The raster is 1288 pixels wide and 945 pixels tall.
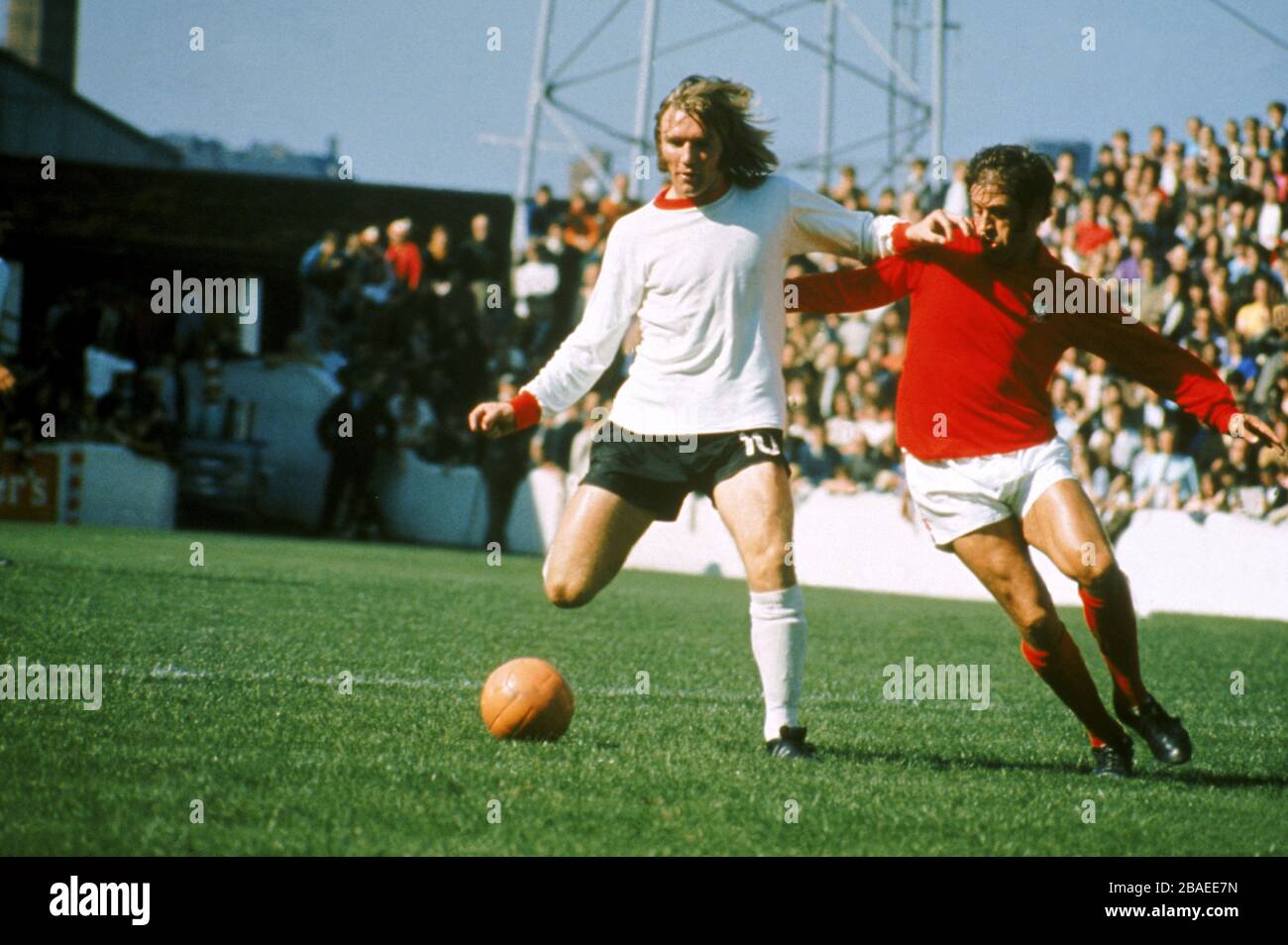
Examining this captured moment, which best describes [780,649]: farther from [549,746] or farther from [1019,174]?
[1019,174]

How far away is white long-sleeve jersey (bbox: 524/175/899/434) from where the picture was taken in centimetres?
642

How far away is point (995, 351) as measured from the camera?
20.9ft

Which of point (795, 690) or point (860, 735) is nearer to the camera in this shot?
point (795, 690)

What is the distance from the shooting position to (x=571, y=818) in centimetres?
514

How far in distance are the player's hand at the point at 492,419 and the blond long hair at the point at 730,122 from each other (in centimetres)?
114

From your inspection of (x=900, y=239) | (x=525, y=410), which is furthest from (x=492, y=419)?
(x=900, y=239)

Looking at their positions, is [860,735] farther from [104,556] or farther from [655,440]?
[104,556]

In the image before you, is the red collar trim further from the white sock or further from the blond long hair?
the white sock

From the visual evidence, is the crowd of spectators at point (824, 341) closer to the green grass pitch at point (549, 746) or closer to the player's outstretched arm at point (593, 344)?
the green grass pitch at point (549, 746)

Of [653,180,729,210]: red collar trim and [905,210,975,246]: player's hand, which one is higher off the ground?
[653,180,729,210]: red collar trim

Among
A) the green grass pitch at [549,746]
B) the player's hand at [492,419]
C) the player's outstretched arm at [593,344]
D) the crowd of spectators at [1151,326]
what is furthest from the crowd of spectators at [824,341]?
the player's hand at [492,419]

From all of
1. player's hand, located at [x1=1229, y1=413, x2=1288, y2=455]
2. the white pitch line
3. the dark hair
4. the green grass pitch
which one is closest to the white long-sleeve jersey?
the dark hair
